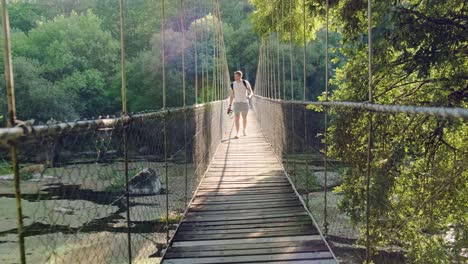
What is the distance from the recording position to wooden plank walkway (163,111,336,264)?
241cm

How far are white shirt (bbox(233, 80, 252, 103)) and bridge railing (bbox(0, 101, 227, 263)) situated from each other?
2.76 metres

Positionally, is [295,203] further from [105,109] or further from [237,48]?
[237,48]

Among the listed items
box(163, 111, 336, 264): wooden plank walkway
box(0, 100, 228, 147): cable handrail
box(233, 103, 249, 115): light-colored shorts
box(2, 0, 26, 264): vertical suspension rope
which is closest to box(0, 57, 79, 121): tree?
box(233, 103, 249, 115): light-colored shorts

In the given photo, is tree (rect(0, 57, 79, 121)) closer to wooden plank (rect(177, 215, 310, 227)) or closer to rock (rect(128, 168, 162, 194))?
rock (rect(128, 168, 162, 194))

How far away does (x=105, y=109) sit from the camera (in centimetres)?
2239

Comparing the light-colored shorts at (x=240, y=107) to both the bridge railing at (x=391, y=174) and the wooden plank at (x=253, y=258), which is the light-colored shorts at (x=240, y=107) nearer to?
the bridge railing at (x=391, y=174)

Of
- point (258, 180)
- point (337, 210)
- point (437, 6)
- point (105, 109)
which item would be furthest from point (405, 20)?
point (105, 109)

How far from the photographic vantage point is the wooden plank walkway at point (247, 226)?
2.41 metres

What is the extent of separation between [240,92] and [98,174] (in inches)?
208

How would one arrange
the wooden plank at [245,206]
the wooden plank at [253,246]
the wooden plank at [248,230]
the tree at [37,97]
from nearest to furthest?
the wooden plank at [253,246], the wooden plank at [248,230], the wooden plank at [245,206], the tree at [37,97]

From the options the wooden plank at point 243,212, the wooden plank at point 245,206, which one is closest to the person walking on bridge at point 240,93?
the wooden plank at point 245,206

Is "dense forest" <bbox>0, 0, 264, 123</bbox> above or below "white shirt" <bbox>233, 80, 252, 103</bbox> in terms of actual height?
above

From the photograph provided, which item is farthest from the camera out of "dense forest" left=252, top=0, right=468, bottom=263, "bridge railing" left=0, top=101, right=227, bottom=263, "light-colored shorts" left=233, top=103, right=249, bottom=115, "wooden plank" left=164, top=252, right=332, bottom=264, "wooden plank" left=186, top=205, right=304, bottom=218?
"light-colored shorts" left=233, top=103, right=249, bottom=115

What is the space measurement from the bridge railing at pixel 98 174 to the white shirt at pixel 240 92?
2760 mm
